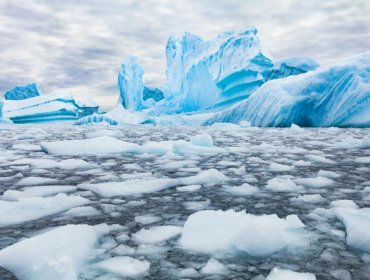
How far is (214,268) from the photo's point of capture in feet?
4.17

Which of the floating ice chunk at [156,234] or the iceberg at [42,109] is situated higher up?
the iceberg at [42,109]

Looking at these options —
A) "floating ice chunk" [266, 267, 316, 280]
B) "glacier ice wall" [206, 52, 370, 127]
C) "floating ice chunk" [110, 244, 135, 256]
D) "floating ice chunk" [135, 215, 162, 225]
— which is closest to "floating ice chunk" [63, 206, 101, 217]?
"floating ice chunk" [135, 215, 162, 225]

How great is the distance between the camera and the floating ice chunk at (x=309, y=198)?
2.19m

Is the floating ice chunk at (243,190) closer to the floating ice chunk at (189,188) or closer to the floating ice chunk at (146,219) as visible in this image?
the floating ice chunk at (189,188)

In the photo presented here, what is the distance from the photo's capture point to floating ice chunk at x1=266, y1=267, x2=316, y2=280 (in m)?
1.15

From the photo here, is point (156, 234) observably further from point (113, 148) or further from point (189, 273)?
point (113, 148)

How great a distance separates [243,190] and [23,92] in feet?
129

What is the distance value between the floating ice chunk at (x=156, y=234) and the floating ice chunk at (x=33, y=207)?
2.02 feet

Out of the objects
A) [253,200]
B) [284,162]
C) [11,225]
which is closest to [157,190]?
[253,200]

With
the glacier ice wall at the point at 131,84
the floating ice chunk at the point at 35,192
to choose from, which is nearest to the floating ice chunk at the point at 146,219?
the floating ice chunk at the point at 35,192

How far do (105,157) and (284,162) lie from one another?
2107mm

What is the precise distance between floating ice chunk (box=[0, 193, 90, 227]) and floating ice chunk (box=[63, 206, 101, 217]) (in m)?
0.07

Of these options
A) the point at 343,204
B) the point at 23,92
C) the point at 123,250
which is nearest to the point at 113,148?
the point at 343,204

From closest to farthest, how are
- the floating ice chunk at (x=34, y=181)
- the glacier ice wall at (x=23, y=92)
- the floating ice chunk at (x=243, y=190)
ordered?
1. the floating ice chunk at (x=243, y=190)
2. the floating ice chunk at (x=34, y=181)
3. the glacier ice wall at (x=23, y=92)
